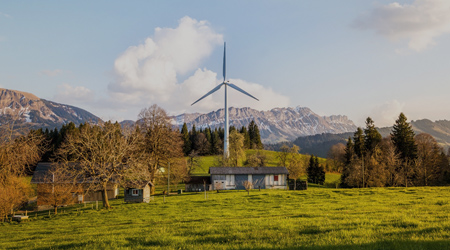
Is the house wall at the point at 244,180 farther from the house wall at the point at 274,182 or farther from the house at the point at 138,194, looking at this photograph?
the house at the point at 138,194

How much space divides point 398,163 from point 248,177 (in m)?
36.0

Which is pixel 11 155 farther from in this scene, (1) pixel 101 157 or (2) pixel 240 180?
(2) pixel 240 180

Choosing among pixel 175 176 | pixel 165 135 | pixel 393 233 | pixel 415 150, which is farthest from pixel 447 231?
pixel 415 150

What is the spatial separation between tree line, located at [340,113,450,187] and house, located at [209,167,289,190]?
54.7 ft

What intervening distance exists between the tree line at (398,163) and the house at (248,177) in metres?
16.7

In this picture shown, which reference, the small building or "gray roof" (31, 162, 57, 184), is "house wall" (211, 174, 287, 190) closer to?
the small building

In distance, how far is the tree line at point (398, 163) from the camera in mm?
70438

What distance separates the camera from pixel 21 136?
3769 centimetres

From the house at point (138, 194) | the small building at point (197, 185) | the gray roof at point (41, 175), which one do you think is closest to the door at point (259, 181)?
the small building at point (197, 185)

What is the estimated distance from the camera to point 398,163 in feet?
241

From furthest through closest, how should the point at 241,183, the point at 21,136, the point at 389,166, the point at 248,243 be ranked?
the point at 241,183 → the point at 389,166 → the point at 21,136 → the point at 248,243

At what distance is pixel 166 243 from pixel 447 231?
460 inches

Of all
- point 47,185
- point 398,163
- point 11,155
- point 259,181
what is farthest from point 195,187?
point 398,163

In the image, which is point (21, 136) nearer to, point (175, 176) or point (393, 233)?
point (175, 176)
